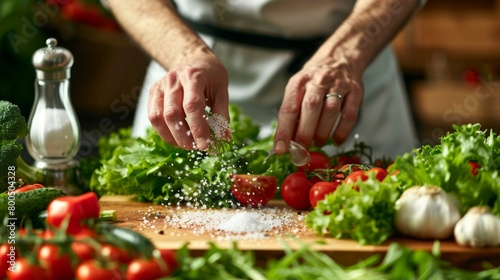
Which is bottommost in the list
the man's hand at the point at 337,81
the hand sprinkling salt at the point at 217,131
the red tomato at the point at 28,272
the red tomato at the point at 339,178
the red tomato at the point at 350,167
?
the red tomato at the point at 28,272

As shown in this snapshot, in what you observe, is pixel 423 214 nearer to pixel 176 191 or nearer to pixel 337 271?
pixel 337 271

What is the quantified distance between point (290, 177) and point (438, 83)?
10.9ft

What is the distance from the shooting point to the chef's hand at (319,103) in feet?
6.17

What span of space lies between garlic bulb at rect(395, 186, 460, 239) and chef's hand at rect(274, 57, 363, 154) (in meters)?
0.49

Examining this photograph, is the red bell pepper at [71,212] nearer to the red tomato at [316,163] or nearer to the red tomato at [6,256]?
the red tomato at [6,256]

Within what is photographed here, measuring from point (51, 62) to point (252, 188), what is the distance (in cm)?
58

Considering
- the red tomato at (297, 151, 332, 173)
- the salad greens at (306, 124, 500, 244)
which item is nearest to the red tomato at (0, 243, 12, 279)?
the salad greens at (306, 124, 500, 244)

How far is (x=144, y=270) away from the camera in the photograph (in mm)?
1101

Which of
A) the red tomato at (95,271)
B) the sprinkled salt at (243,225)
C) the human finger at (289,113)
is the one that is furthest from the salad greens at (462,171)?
the red tomato at (95,271)

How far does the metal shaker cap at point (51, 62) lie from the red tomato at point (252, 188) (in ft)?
1.65

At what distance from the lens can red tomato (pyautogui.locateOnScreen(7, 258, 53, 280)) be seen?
3.61ft

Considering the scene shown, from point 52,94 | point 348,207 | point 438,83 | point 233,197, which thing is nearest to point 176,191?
point 233,197

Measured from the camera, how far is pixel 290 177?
1819 millimetres

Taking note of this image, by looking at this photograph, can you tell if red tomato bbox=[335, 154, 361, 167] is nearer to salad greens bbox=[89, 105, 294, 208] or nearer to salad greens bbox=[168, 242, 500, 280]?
salad greens bbox=[89, 105, 294, 208]
